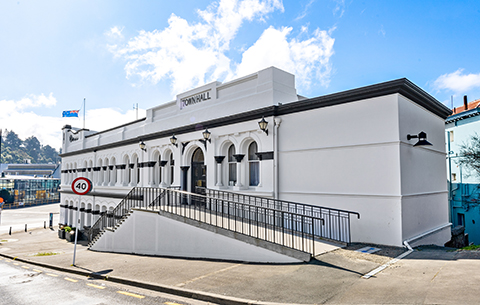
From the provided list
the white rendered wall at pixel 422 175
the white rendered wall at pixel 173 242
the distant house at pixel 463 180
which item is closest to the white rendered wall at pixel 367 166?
the white rendered wall at pixel 422 175

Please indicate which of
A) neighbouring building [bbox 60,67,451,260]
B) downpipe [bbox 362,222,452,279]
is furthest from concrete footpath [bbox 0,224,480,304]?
neighbouring building [bbox 60,67,451,260]

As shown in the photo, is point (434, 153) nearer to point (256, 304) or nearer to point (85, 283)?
point (256, 304)

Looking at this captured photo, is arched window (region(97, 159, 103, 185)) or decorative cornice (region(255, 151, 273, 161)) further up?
decorative cornice (region(255, 151, 273, 161))

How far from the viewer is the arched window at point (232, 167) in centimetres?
1478

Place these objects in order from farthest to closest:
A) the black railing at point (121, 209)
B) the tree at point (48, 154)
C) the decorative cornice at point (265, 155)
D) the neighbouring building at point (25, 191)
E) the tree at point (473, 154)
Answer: the tree at point (48, 154) → the neighbouring building at point (25, 191) → the tree at point (473, 154) → the black railing at point (121, 209) → the decorative cornice at point (265, 155)

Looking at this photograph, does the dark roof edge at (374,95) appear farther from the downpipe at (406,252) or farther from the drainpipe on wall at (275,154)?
the downpipe at (406,252)

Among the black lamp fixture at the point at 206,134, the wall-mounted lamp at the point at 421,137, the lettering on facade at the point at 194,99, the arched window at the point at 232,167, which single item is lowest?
the arched window at the point at 232,167

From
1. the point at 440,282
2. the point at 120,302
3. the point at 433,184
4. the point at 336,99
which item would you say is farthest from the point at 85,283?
the point at 433,184

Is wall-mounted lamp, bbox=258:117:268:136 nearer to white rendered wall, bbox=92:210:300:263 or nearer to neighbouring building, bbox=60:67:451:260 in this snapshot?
neighbouring building, bbox=60:67:451:260

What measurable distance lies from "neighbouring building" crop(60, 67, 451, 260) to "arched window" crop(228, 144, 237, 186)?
5cm

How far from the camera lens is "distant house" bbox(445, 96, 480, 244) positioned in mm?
23328

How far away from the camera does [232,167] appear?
14922 mm

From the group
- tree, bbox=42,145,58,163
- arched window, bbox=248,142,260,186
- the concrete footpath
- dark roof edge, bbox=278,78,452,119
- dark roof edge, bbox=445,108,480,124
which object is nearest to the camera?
the concrete footpath

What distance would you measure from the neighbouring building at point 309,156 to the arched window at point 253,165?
0.15 ft
